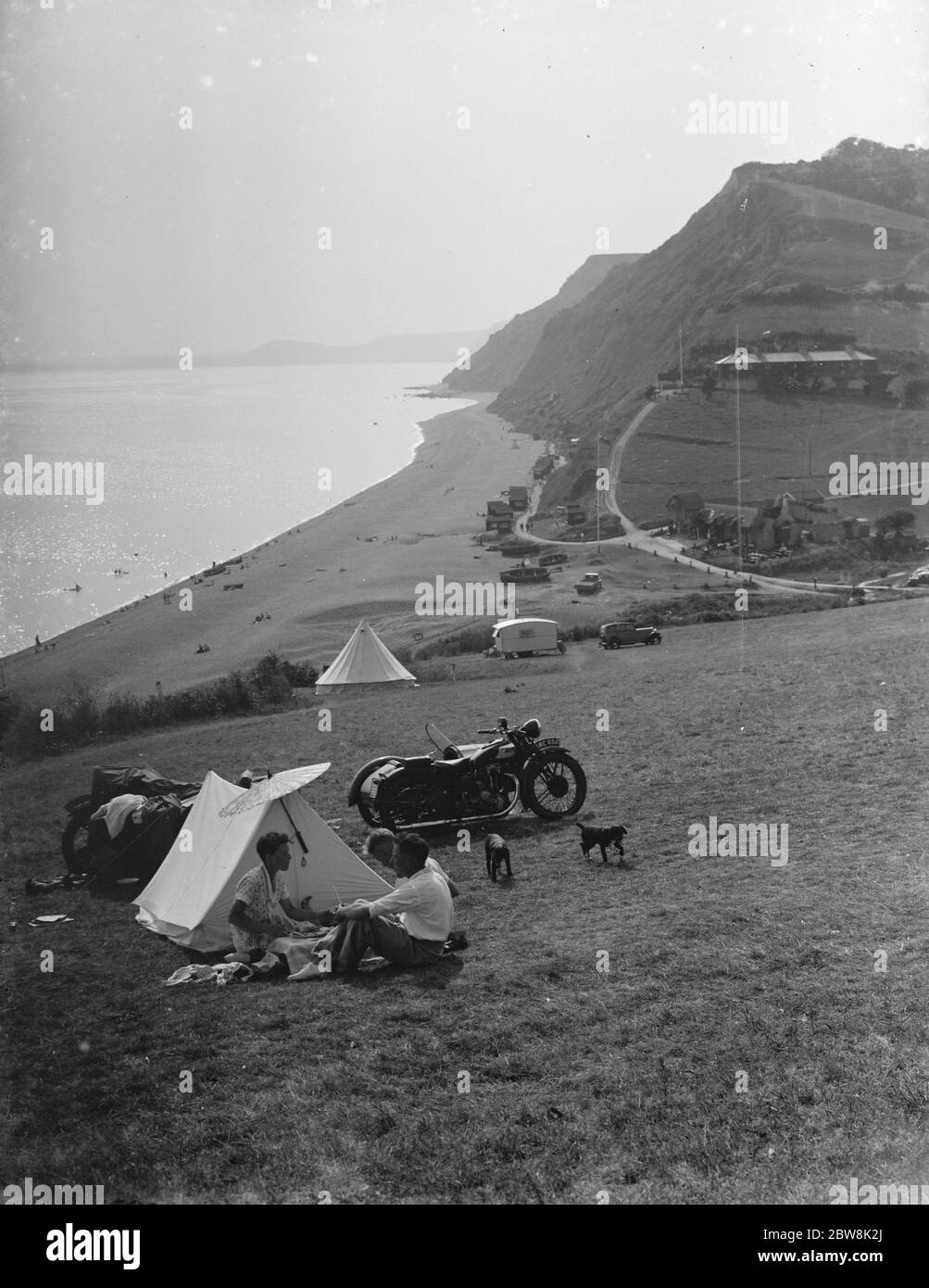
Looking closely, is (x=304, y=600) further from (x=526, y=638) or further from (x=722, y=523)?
(x=722, y=523)

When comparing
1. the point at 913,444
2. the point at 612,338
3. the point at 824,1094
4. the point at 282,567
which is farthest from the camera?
the point at 612,338

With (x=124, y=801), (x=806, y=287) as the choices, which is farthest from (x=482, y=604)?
(x=806, y=287)

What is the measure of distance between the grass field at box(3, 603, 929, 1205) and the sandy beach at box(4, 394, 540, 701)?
74.4 feet

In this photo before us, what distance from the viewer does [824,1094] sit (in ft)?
19.6

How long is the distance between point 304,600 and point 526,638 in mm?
21100

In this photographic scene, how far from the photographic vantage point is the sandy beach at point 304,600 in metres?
37.0

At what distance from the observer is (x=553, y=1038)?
6660 mm

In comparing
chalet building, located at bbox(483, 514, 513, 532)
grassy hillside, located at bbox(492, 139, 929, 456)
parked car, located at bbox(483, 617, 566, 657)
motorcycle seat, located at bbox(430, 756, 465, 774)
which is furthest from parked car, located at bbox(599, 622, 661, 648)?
Result: grassy hillside, located at bbox(492, 139, 929, 456)

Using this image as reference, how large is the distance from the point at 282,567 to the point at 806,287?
63955 mm

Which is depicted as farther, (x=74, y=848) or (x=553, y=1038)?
(x=74, y=848)

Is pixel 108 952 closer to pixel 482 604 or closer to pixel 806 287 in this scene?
pixel 482 604

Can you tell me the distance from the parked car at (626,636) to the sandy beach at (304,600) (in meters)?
8.88

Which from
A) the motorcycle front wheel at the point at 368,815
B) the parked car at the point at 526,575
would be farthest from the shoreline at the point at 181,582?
the motorcycle front wheel at the point at 368,815

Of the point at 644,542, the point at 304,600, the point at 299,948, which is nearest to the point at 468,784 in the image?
the point at 299,948
